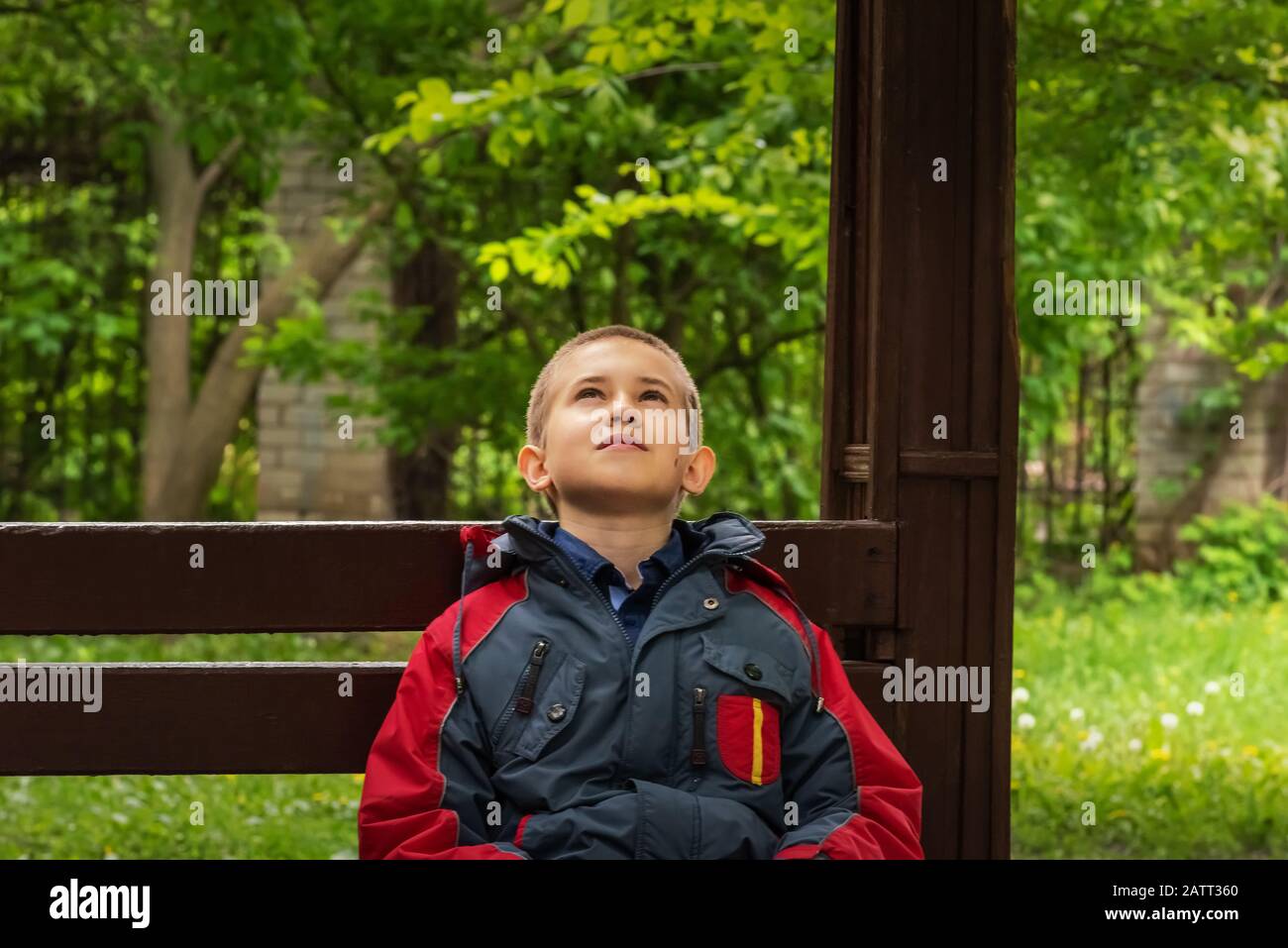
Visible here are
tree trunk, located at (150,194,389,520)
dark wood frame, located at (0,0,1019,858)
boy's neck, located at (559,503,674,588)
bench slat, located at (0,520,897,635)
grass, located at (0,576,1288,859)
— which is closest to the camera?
boy's neck, located at (559,503,674,588)

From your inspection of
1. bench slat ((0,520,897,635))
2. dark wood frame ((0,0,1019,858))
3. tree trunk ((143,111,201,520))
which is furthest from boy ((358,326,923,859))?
tree trunk ((143,111,201,520))

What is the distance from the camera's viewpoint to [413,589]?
98.3 inches

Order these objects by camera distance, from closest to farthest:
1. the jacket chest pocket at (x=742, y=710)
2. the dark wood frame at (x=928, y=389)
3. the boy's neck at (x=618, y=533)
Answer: the jacket chest pocket at (x=742, y=710)
the boy's neck at (x=618, y=533)
the dark wood frame at (x=928, y=389)

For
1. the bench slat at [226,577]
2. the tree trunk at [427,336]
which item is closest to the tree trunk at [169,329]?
the tree trunk at [427,336]

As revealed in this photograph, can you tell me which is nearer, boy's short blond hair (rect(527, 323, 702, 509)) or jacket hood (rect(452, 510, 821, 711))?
jacket hood (rect(452, 510, 821, 711))

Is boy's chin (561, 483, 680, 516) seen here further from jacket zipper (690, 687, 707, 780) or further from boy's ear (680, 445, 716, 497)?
jacket zipper (690, 687, 707, 780)

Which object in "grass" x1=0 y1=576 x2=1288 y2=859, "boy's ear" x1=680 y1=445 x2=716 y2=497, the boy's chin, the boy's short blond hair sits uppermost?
the boy's short blond hair

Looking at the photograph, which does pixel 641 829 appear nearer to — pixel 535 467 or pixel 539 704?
pixel 539 704

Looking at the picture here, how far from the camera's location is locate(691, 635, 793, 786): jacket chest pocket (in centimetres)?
203

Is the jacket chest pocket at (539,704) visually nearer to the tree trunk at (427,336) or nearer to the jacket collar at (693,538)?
the jacket collar at (693,538)

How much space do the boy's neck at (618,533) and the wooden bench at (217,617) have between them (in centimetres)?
40

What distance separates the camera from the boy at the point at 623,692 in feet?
6.44

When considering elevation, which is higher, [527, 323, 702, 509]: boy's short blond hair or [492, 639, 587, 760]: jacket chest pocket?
[527, 323, 702, 509]: boy's short blond hair

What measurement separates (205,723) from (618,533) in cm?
79
